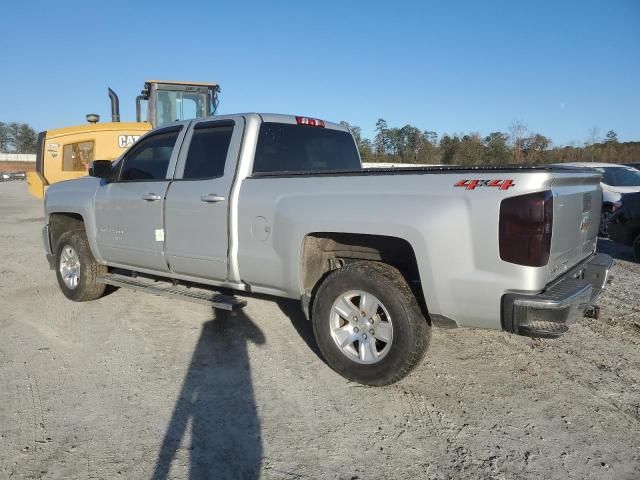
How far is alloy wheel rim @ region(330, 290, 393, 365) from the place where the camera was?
11.6 feet

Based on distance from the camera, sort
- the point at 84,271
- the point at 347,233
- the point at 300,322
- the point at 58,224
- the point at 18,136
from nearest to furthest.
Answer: the point at 347,233, the point at 300,322, the point at 84,271, the point at 58,224, the point at 18,136

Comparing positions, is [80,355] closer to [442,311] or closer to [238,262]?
[238,262]

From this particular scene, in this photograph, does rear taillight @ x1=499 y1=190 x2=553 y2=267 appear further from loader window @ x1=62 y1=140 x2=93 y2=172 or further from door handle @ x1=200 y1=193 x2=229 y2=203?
loader window @ x1=62 y1=140 x2=93 y2=172

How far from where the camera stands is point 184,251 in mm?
4660

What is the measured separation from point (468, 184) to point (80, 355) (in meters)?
3.58

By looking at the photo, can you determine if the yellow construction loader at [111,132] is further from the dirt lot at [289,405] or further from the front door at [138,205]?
the dirt lot at [289,405]

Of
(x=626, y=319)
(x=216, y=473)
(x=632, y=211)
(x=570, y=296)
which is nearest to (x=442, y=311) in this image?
(x=570, y=296)

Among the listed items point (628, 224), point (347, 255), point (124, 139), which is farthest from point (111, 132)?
point (628, 224)

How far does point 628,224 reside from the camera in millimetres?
8039

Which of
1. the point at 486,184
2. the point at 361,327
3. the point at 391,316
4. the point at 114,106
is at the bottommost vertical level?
the point at 361,327

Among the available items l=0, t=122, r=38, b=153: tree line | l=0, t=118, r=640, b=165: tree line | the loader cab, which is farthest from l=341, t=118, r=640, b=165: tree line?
l=0, t=122, r=38, b=153: tree line

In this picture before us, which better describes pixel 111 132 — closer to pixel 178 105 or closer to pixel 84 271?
pixel 178 105

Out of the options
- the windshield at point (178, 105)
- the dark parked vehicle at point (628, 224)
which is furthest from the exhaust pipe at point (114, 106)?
the dark parked vehicle at point (628, 224)

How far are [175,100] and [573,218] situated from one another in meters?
9.58
